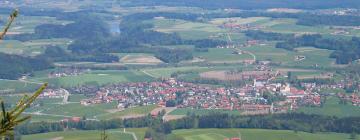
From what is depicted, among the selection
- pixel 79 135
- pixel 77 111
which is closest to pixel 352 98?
pixel 77 111

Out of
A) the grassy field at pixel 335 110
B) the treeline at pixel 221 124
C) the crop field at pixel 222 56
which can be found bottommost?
the grassy field at pixel 335 110

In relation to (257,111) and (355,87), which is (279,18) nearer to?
(355,87)

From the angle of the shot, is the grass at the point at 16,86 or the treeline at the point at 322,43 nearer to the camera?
the grass at the point at 16,86

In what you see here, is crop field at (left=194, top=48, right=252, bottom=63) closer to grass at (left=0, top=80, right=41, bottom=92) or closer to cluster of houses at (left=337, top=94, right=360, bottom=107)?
cluster of houses at (left=337, top=94, right=360, bottom=107)

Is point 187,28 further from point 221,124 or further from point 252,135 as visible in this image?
point 252,135

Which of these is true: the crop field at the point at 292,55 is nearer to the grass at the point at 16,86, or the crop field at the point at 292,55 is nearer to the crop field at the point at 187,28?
the crop field at the point at 187,28

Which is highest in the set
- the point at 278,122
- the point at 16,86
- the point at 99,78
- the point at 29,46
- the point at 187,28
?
the point at 187,28

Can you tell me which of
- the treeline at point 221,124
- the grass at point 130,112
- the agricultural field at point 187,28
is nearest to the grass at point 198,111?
the grass at point 130,112
